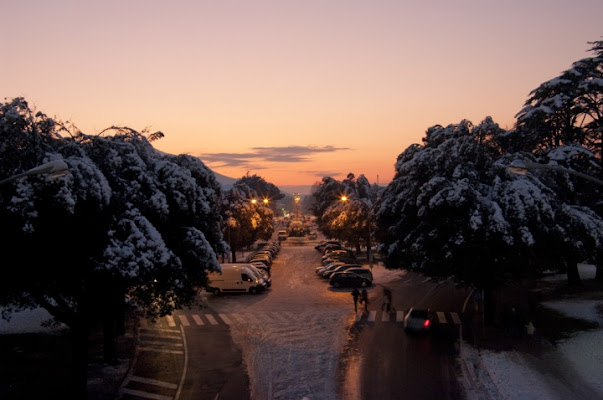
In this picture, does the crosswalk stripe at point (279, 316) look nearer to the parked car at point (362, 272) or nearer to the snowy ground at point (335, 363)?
the snowy ground at point (335, 363)

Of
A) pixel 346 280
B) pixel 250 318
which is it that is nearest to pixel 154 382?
pixel 250 318

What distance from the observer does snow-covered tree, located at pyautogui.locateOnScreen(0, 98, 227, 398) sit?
16.2m

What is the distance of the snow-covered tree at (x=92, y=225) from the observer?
16.2 m

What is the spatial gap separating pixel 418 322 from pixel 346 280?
1595 cm

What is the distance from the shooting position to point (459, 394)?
60.4 ft

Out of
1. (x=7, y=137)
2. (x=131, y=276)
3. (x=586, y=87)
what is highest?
(x=586, y=87)

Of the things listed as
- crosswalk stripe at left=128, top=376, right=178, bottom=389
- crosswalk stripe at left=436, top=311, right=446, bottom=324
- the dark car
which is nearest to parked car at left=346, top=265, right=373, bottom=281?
the dark car

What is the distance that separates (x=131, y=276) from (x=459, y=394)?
1167 centimetres

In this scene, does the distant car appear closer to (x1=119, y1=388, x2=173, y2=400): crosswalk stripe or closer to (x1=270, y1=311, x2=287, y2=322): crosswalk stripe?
(x1=270, y1=311, x2=287, y2=322): crosswalk stripe

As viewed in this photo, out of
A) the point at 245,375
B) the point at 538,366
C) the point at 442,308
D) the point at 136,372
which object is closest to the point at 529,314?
the point at 442,308

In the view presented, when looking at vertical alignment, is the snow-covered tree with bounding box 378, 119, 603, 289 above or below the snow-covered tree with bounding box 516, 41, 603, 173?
below

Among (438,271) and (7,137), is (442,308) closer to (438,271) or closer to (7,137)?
(438,271)

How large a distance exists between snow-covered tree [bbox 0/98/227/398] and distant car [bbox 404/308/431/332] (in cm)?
1124

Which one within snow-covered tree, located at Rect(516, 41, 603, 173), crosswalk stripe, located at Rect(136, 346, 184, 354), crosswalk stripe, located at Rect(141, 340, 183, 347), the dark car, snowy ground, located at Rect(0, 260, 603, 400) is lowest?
the dark car
